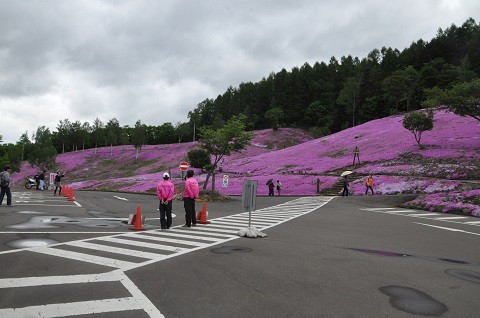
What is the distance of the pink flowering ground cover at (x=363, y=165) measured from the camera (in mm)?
28750

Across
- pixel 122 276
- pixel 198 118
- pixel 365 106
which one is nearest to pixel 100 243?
pixel 122 276

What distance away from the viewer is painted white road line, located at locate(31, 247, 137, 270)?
6078 mm

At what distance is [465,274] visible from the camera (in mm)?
5910

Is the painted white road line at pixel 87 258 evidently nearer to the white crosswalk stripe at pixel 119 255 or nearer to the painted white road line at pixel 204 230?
the white crosswalk stripe at pixel 119 255

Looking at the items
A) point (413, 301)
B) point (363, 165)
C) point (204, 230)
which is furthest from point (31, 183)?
point (413, 301)

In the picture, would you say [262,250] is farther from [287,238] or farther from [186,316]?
[186,316]

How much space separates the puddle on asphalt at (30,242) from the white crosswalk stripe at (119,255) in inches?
15.0

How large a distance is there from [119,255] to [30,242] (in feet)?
8.56

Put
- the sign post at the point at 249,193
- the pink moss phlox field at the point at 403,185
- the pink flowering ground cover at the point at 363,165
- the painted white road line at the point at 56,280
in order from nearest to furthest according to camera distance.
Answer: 1. the painted white road line at the point at 56,280
2. the sign post at the point at 249,193
3. the pink moss phlox field at the point at 403,185
4. the pink flowering ground cover at the point at 363,165

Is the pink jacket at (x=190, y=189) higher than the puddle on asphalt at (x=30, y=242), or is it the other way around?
the pink jacket at (x=190, y=189)

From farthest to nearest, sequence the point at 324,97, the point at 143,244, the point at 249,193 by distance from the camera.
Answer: the point at 324,97 → the point at 249,193 → the point at 143,244

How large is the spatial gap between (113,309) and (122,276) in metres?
1.45

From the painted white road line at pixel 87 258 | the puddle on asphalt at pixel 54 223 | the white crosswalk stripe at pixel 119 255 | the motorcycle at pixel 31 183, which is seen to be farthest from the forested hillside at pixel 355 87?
the painted white road line at pixel 87 258

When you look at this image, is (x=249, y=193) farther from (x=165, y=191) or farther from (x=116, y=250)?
(x=116, y=250)
